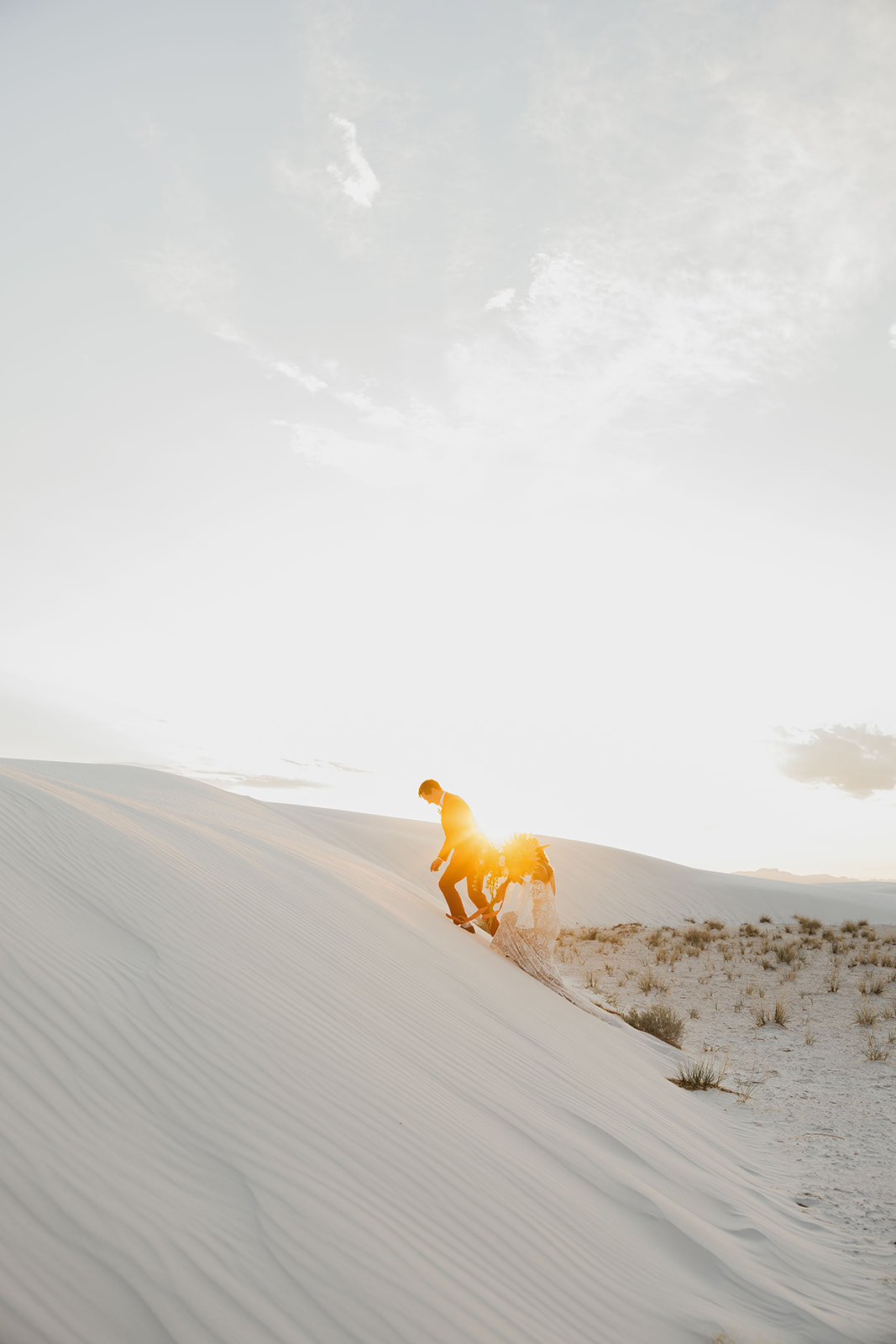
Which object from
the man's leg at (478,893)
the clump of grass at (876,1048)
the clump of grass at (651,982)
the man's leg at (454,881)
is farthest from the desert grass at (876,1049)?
the man's leg at (454,881)

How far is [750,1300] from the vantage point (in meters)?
2.68

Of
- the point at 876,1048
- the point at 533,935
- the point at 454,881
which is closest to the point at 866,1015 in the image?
the point at 876,1048

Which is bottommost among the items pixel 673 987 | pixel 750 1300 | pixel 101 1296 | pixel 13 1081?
pixel 673 987

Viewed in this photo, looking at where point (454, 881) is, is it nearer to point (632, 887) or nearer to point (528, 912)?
point (528, 912)

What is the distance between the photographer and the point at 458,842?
8.11 metres

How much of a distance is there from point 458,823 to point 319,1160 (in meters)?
5.62

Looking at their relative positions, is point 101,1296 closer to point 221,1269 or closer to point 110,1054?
point 221,1269

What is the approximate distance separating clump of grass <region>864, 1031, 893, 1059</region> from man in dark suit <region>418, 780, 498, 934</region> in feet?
13.6

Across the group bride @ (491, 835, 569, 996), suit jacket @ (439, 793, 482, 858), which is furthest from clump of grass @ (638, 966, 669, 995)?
suit jacket @ (439, 793, 482, 858)

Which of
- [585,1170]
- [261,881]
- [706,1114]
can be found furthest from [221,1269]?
[706,1114]

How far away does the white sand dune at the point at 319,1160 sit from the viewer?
1.88m

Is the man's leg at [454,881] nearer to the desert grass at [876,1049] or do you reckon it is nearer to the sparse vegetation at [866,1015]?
the desert grass at [876,1049]

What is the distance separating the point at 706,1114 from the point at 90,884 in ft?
15.6

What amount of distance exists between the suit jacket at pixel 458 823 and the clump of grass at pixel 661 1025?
2.72m
